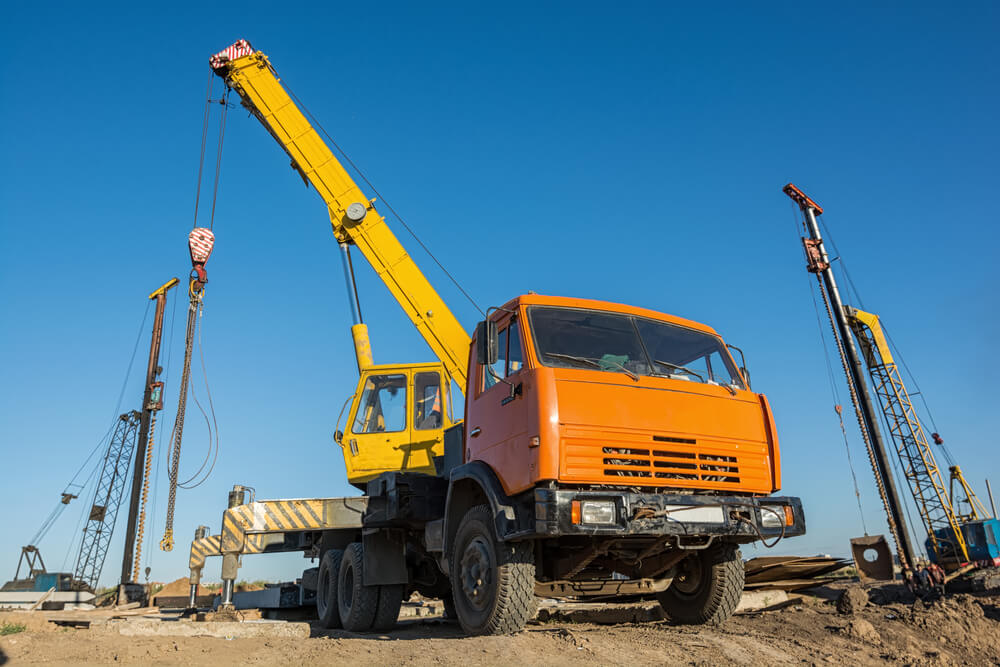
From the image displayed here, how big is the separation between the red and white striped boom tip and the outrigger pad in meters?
19.7

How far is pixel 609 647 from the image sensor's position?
567 centimetres

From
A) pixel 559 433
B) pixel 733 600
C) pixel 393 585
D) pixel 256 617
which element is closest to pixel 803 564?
pixel 733 600

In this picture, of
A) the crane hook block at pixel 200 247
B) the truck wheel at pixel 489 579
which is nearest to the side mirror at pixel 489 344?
the truck wheel at pixel 489 579

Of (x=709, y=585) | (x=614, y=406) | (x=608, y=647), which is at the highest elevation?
(x=614, y=406)

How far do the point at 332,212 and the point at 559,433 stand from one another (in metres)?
8.87

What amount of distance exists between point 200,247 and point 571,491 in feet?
44.7

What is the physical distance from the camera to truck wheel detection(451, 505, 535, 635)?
229 inches

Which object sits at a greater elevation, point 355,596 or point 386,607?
point 355,596

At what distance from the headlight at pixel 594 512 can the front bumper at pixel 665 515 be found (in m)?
0.02

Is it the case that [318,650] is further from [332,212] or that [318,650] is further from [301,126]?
[301,126]

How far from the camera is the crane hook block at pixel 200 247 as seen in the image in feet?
52.9

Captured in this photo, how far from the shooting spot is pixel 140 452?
29828 mm

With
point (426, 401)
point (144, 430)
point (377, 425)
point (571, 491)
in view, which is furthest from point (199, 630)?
point (144, 430)

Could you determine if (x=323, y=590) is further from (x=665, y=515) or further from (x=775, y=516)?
(x=775, y=516)
